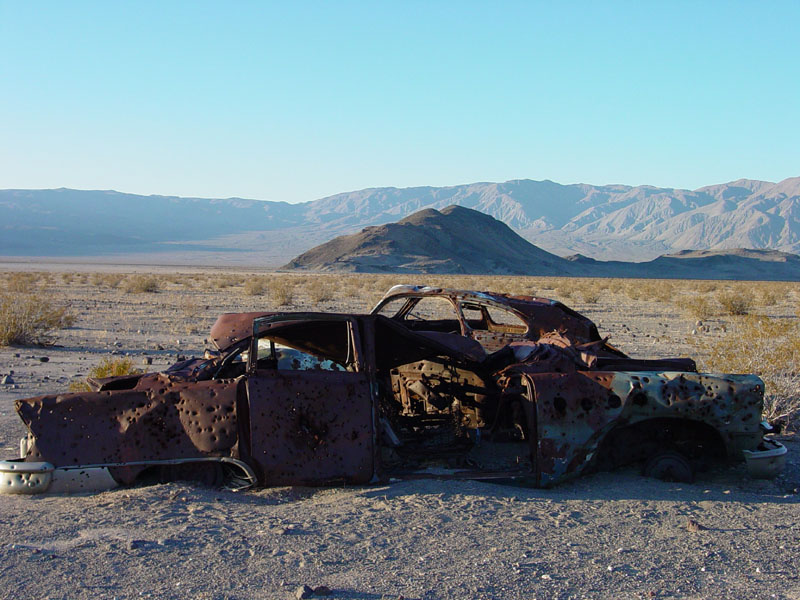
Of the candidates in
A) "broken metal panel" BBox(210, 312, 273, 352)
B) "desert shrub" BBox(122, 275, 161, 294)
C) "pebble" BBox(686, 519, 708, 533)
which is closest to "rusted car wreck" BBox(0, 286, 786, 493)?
"broken metal panel" BBox(210, 312, 273, 352)

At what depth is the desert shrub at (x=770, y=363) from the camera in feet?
27.4

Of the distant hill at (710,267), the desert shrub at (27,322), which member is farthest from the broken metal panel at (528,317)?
the distant hill at (710,267)

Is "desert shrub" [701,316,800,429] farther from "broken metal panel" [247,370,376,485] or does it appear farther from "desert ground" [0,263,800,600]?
"broken metal panel" [247,370,376,485]

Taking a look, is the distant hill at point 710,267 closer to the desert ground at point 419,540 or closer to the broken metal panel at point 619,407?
the broken metal panel at point 619,407

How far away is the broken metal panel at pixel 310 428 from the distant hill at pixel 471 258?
7707 cm

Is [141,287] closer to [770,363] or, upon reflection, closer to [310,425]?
[770,363]

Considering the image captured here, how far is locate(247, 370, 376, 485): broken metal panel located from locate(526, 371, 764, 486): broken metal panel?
4.37 ft

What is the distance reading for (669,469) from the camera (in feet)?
19.9

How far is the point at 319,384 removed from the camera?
562cm

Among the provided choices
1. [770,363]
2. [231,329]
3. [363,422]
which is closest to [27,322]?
[231,329]

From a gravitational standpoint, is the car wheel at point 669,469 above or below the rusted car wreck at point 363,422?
below

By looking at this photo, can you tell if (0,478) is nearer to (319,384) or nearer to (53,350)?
(319,384)

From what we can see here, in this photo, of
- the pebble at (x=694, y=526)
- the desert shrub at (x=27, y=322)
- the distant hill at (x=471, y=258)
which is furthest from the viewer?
the distant hill at (x=471, y=258)

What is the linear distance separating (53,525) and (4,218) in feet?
677
